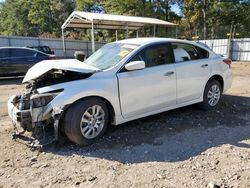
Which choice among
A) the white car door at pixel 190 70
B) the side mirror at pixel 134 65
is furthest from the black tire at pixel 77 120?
the white car door at pixel 190 70

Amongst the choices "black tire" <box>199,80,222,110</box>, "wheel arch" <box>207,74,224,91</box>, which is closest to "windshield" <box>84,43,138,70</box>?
"black tire" <box>199,80,222,110</box>

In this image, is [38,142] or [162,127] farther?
[162,127]

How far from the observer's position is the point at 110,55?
5.68 meters

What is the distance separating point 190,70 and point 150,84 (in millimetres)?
1153

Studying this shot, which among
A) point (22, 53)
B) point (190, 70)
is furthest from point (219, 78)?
point (22, 53)

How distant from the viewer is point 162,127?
18.5 feet

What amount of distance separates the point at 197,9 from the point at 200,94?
31316 mm

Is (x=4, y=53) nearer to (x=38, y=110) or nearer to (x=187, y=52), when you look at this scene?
(x=187, y=52)

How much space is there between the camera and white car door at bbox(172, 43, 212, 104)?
5949 millimetres

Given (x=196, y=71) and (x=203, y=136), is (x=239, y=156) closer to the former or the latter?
(x=203, y=136)

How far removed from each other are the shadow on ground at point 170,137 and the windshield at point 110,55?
3.95 ft

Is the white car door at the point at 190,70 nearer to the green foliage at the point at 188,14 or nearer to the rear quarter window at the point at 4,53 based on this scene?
the rear quarter window at the point at 4,53

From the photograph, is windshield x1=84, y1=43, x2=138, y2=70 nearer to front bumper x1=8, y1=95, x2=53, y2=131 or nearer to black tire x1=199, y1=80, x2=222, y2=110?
front bumper x1=8, y1=95, x2=53, y2=131

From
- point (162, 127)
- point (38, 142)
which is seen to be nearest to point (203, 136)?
point (162, 127)
